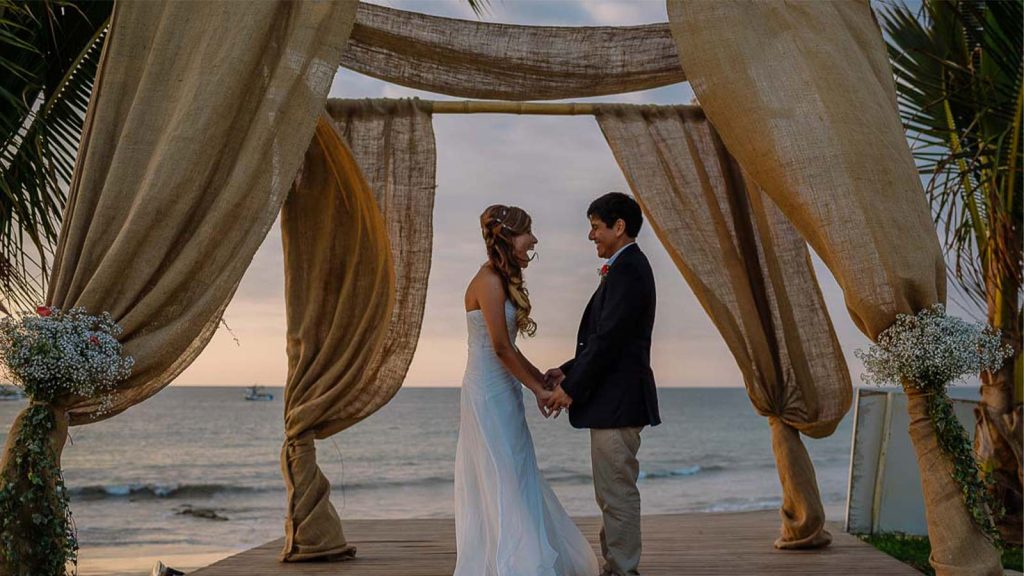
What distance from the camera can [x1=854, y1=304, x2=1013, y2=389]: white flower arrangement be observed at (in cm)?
360

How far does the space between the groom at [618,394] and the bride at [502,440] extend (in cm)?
20

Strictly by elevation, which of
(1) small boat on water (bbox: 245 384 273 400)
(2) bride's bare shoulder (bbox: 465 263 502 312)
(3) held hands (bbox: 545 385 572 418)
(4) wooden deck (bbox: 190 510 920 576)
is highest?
(1) small boat on water (bbox: 245 384 273 400)

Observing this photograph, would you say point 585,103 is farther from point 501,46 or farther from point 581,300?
point 581,300

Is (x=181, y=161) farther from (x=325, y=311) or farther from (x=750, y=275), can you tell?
(x=750, y=275)

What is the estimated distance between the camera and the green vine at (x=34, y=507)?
3162 mm

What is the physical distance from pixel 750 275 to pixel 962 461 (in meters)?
1.89

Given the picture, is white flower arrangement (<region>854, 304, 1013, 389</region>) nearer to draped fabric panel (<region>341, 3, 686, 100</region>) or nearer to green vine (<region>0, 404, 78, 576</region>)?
draped fabric panel (<region>341, 3, 686, 100</region>)

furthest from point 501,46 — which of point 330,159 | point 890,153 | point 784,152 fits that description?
point 890,153

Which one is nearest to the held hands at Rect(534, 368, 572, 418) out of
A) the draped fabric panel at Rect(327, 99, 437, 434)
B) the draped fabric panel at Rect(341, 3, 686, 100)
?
the draped fabric panel at Rect(327, 99, 437, 434)

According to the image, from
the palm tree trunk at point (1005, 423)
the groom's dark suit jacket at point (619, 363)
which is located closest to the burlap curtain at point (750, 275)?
the groom's dark suit jacket at point (619, 363)

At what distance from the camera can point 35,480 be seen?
317 cm

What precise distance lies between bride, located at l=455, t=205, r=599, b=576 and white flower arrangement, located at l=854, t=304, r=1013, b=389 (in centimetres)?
134

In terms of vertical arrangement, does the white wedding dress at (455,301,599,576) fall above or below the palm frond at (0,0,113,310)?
below

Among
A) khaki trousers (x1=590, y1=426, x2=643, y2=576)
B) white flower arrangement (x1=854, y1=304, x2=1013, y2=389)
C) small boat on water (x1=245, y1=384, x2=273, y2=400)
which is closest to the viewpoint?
white flower arrangement (x1=854, y1=304, x2=1013, y2=389)
